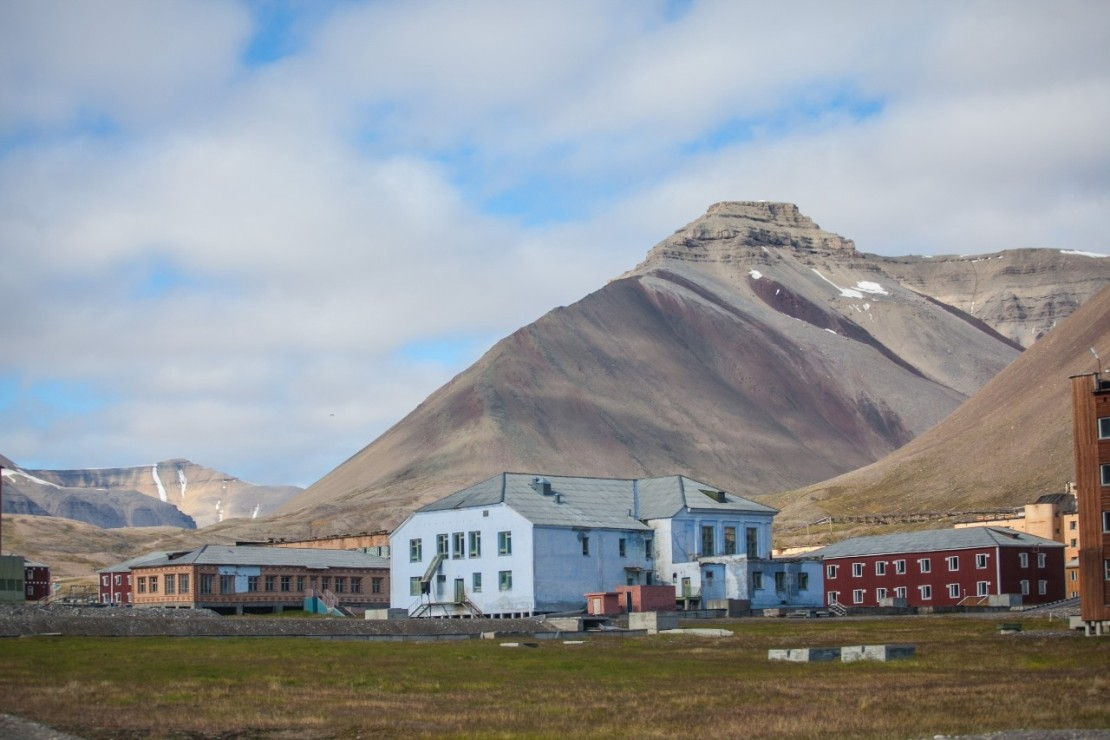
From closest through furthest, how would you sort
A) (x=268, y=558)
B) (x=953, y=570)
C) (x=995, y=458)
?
(x=953, y=570) → (x=268, y=558) → (x=995, y=458)

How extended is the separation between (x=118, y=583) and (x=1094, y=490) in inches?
2932

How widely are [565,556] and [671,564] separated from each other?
7.42 metres

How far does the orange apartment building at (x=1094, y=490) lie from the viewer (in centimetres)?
5241

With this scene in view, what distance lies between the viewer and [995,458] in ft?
560

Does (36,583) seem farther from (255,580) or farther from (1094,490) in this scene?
(1094,490)

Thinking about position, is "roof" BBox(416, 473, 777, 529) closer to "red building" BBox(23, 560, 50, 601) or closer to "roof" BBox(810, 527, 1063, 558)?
"roof" BBox(810, 527, 1063, 558)

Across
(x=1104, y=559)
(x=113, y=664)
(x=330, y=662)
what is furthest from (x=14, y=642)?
(x=1104, y=559)

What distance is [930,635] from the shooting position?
55.6 m

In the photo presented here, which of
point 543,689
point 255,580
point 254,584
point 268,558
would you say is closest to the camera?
point 543,689

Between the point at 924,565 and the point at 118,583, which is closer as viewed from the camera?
the point at 924,565

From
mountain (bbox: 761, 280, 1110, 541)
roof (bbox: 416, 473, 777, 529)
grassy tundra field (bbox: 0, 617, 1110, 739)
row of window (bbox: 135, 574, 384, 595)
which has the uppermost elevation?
mountain (bbox: 761, 280, 1110, 541)

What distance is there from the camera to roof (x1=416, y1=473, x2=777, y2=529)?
85.4 meters

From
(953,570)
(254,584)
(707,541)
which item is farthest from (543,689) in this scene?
(953,570)

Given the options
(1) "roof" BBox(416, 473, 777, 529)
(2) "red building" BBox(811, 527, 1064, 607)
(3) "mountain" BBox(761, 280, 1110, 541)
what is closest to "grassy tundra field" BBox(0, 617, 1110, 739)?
(1) "roof" BBox(416, 473, 777, 529)
